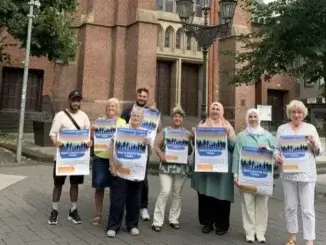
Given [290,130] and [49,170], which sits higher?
[290,130]

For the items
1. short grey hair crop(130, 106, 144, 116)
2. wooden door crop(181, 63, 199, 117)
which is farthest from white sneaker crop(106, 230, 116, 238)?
wooden door crop(181, 63, 199, 117)

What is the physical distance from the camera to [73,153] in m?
5.84

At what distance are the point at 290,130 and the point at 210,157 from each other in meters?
1.11

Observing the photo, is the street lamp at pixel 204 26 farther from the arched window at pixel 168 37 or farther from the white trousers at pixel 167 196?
the arched window at pixel 168 37

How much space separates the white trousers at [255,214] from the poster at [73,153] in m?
2.28

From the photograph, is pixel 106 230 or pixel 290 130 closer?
pixel 290 130

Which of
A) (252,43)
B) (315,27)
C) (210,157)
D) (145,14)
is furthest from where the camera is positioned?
(145,14)

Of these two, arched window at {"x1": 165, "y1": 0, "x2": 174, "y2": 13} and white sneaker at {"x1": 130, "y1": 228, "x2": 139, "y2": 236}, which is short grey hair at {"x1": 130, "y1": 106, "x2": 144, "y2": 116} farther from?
arched window at {"x1": 165, "y1": 0, "x2": 174, "y2": 13}

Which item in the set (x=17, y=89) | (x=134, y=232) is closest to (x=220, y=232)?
(x=134, y=232)

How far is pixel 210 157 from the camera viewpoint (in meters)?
5.55

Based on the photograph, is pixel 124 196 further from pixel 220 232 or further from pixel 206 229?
pixel 220 232

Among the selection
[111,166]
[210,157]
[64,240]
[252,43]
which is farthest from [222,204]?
[252,43]

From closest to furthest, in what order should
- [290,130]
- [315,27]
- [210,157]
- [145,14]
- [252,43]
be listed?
[290,130]
[210,157]
[315,27]
[252,43]
[145,14]

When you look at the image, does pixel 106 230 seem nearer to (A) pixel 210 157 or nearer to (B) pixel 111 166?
(B) pixel 111 166
